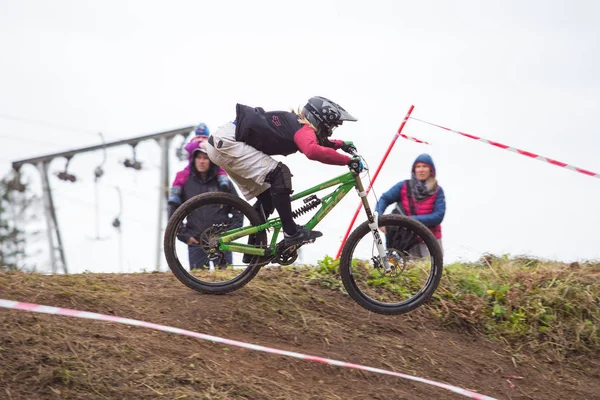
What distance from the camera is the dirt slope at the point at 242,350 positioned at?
493cm

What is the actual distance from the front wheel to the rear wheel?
2.80ft

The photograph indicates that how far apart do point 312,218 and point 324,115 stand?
36.8 inches

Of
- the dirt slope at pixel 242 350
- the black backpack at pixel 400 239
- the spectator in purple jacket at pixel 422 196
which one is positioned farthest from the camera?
the spectator in purple jacket at pixel 422 196

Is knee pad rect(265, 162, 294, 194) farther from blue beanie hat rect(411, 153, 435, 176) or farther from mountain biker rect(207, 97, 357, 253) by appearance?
blue beanie hat rect(411, 153, 435, 176)

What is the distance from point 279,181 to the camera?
22.0ft

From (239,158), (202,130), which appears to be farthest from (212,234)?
(202,130)

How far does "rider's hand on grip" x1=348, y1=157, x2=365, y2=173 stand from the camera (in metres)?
6.74

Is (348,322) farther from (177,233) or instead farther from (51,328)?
(51,328)

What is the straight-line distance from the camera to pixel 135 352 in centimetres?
532

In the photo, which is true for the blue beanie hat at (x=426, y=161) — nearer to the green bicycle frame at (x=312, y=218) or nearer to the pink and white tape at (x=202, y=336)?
the green bicycle frame at (x=312, y=218)

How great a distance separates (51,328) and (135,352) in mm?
623

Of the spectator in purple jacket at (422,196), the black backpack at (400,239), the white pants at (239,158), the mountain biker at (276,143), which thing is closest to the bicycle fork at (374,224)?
the black backpack at (400,239)

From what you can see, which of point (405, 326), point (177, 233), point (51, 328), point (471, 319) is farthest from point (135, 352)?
point (471, 319)

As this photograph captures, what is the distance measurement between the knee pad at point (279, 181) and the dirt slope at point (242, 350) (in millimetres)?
1009
